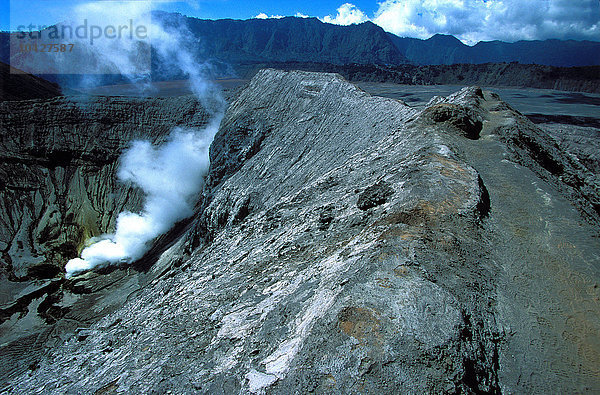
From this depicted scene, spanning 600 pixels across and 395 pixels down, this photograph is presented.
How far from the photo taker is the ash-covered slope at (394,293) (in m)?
3.50

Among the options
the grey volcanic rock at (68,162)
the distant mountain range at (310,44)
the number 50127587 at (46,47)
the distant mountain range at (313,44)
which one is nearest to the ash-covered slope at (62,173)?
the grey volcanic rock at (68,162)

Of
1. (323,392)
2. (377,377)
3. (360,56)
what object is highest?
(360,56)

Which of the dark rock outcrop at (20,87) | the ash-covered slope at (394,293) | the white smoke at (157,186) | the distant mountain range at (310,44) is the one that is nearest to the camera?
the ash-covered slope at (394,293)

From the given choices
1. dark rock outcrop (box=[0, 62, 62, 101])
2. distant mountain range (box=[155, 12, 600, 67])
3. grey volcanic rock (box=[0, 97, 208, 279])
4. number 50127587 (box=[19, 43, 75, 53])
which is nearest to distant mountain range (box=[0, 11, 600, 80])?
distant mountain range (box=[155, 12, 600, 67])

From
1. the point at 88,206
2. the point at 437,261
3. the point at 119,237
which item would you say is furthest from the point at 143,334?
the point at 88,206

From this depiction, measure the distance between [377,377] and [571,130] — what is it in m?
26.8

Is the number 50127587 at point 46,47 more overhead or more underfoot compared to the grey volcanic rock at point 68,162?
more overhead

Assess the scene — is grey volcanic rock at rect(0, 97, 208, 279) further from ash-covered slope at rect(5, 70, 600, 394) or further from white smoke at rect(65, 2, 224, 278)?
ash-covered slope at rect(5, 70, 600, 394)

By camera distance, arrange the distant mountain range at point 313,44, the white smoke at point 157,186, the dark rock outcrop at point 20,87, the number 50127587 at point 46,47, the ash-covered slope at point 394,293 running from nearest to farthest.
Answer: the ash-covered slope at point 394,293 → the white smoke at point 157,186 → the dark rock outcrop at point 20,87 → the number 50127587 at point 46,47 → the distant mountain range at point 313,44

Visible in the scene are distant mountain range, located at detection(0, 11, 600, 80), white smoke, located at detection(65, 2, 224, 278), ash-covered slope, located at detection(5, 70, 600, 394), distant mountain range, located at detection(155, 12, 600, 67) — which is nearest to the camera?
ash-covered slope, located at detection(5, 70, 600, 394)

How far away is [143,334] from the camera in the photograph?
673cm

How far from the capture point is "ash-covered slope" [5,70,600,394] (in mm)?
3496

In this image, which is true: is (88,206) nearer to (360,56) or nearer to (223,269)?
(223,269)

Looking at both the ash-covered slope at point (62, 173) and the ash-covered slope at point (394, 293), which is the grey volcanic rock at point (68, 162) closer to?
the ash-covered slope at point (62, 173)
